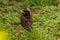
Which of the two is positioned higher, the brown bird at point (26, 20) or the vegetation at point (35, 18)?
the brown bird at point (26, 20)

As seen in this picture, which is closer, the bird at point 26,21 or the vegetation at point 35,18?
the vegetation at point 35,18

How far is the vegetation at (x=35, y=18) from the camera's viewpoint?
544cm

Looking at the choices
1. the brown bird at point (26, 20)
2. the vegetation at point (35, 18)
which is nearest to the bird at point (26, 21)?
the brown bird at point (26, 20)

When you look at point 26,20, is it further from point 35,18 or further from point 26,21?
point 35,18

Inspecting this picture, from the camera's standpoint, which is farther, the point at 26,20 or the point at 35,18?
the point at 35,18

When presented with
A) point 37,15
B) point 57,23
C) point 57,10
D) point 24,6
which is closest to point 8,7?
point 24,6

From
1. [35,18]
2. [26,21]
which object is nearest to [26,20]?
[26,21]

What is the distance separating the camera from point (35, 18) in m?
7.36

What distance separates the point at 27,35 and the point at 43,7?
3787 mm

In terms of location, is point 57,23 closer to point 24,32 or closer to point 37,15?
point 37,15

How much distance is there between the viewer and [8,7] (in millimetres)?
8594

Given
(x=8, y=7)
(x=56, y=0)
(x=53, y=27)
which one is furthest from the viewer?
(x=56, y=0)

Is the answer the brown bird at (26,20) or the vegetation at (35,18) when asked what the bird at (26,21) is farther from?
the vegetation at (35,18)

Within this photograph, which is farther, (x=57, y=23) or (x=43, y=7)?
(x=43, y=7)
